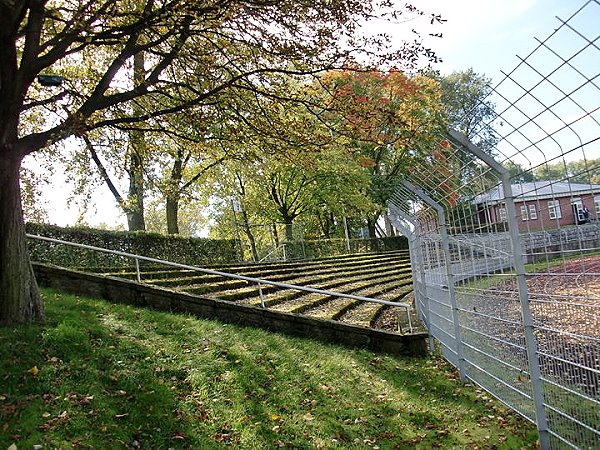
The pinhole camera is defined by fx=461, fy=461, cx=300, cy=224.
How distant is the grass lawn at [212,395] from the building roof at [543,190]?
222 centimetres

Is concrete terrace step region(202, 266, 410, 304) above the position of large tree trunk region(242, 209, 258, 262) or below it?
below

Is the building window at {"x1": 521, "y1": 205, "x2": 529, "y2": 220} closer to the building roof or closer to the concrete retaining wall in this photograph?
the building roof

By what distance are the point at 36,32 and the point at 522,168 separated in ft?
19.9

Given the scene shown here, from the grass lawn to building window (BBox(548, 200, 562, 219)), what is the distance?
223 centimetres

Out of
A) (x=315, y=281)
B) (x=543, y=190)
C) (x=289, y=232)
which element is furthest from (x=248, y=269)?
(x=289, y=232)

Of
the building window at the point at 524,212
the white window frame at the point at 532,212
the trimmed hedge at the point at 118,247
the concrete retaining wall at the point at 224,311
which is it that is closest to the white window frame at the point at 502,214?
the building window at the point at 524,212

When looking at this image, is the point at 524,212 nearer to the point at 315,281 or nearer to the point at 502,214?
the point at 502,214

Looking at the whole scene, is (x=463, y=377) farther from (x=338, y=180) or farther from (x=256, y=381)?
(x=338, y=180)

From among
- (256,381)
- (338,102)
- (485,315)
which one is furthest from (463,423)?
(338,102)

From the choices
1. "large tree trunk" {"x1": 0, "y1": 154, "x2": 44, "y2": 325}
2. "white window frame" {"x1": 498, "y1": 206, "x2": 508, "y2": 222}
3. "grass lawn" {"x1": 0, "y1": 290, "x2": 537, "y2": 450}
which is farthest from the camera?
"large tree trunk" {"x1": 0, "y1": 154, "x2": 44, "y2": 325}

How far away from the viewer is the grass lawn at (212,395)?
163 inches

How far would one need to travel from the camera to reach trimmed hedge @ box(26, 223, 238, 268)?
10.4 meters

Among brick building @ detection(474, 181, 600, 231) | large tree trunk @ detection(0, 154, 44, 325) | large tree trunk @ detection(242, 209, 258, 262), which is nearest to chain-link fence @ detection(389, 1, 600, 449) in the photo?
brick building @ detection(474, 181, 600, 231)

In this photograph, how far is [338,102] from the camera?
747cm
